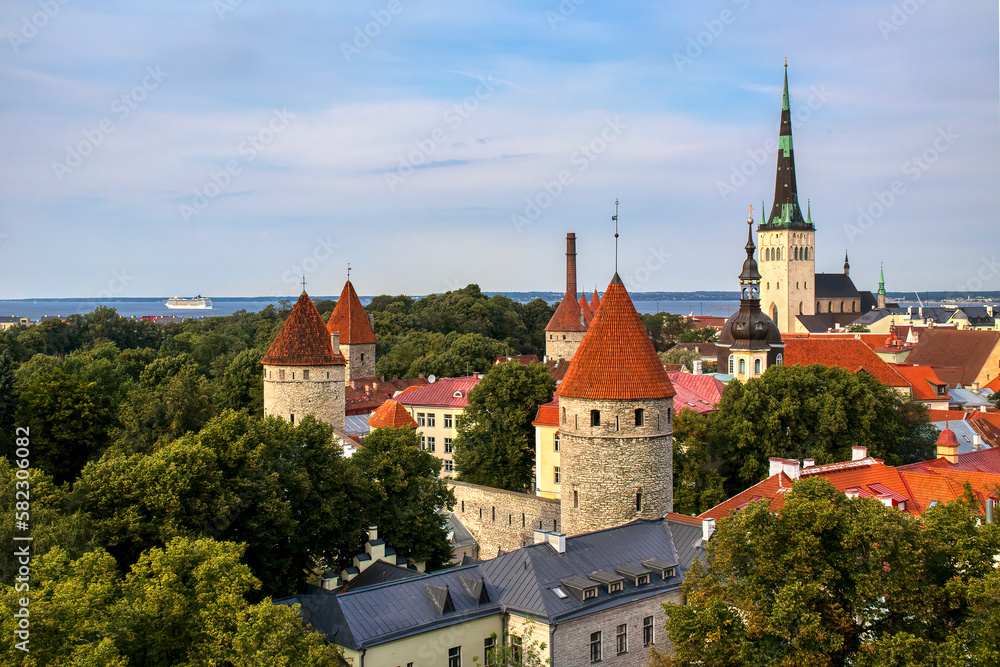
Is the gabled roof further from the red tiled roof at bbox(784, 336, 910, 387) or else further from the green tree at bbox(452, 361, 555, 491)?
the green tree at bbox(452, 361, 555, 491)

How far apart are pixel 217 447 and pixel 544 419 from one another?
15.6 meters

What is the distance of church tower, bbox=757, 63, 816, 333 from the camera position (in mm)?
109688

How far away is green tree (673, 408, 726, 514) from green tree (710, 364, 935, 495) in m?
0.79

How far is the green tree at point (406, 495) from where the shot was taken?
27.4 meters

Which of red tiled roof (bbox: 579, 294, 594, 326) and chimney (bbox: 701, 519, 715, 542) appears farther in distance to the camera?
red tiled roof (bbox: 579, 294, 594, 326)

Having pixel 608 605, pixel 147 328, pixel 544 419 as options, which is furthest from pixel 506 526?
pixel 147 328

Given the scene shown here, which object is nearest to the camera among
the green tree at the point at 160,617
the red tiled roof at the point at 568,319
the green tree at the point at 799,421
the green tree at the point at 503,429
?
the green tree at the point at 160,617

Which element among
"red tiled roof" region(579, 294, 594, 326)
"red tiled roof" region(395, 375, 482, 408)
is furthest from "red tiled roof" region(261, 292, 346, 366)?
"red tiled roof" region(579, 294, 594, 326)

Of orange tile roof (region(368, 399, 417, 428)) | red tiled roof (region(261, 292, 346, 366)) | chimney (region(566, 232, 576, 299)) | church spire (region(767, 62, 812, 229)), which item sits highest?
church spire (region(767, 62, 812, 229))

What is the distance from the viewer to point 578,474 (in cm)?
2738

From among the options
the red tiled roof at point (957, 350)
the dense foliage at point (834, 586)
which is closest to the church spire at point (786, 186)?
the red tiled roof at point (957, 350)

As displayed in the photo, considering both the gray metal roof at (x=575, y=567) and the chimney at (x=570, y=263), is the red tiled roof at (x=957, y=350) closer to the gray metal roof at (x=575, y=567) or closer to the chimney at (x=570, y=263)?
the chimney at (x=570, y=263)

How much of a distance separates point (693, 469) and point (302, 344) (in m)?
17.1

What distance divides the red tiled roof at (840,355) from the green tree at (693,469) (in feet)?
69.1
